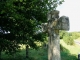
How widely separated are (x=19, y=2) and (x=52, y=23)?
262 inches

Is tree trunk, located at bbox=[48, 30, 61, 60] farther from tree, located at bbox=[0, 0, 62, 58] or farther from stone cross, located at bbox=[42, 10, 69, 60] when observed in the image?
tree, located at bbox=[0, 0, 62, 58]

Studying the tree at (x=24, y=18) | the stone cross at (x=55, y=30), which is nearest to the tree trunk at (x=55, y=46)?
the stone cross at (x=55, y=30)

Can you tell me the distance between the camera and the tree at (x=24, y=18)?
1337 centimetres

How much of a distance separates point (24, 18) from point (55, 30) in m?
6.48

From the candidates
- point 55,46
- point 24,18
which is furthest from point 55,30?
point 24,18

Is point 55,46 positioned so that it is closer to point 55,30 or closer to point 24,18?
point 55,30

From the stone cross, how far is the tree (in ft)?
18.3

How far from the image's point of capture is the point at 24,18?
1373 centimetres

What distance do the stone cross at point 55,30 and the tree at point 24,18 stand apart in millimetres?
5590

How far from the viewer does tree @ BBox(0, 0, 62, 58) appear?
1337 cm

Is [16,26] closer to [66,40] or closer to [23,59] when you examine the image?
[23,59]

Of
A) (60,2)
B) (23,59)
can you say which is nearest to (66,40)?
(23,59)

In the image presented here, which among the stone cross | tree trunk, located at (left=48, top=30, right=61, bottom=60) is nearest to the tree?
the stone cross

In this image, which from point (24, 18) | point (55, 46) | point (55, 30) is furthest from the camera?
point (24, 18)
